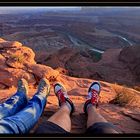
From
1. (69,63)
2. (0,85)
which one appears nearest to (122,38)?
(69,63)

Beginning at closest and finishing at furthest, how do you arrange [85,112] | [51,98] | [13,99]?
[13,99] < [85,112] < [51,98]

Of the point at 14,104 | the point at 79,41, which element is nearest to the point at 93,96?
the point at 14,104

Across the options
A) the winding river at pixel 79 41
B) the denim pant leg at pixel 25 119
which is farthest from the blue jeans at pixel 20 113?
the winding river at pixel 79 41

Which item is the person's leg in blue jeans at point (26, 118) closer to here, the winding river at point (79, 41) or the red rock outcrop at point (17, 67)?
the red rock outcrop at point (17, 67)

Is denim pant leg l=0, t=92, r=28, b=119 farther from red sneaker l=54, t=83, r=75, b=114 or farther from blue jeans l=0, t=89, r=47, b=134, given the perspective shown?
red sneaker l=54, t=83, r=75, b=114

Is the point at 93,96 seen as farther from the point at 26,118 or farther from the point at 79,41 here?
the point at 79,41
